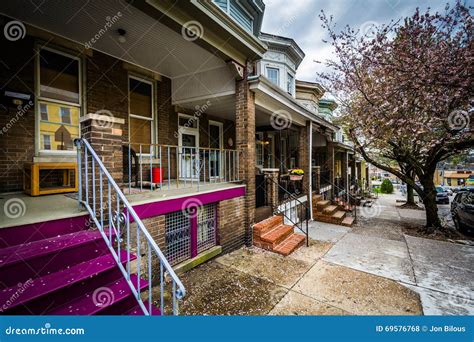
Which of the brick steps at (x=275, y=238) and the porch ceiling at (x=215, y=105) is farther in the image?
the porch ceiling at (x=215, y=105)

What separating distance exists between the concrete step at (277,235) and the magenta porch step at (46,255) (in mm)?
3992

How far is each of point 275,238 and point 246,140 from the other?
275 centimetres

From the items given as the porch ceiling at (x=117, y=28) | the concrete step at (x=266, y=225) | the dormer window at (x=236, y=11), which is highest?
the dormer window at (x=236, y=11)

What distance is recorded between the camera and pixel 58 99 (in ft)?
15.0

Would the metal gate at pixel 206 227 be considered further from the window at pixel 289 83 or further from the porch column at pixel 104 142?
the window at pixel 289 83

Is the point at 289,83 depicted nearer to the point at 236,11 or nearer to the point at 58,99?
the point at 236,11

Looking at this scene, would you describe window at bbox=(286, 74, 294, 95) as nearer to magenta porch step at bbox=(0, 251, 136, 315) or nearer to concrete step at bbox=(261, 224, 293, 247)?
concrete step at bbox=(261, 224, 293, 247)

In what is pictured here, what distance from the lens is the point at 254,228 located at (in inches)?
A: 229

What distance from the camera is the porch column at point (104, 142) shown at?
109 inches

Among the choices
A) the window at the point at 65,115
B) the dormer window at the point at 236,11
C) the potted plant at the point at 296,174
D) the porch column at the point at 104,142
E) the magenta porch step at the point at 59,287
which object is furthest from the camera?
the potted plant at the point at 296,174

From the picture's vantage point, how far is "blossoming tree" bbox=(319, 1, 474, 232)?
18.2 ft

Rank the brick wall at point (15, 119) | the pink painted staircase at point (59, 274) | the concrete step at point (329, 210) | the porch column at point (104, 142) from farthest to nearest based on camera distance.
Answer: the concrete step at point (329, 210) < the brick wall at point (15, 119) < the porch column at point (104, 142) < the pink painted staircase at point (59, 274)

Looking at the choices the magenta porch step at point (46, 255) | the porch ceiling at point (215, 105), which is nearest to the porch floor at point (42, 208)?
the magenta porch step at point (46, 255)

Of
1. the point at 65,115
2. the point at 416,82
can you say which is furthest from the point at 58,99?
the point at 416,82
